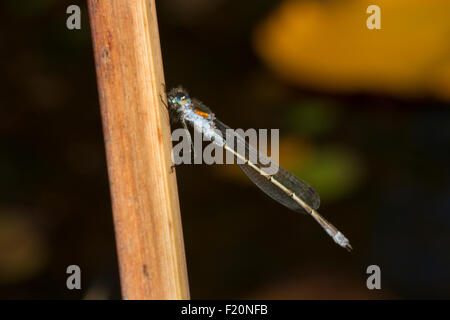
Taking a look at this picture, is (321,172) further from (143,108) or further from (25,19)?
(25,19)

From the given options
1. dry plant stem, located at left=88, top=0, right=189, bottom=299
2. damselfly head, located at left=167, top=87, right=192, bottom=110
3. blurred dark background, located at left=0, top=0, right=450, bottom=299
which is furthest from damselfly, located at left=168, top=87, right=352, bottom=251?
dry plant stem, located at left=88, top=0, right=189, bottom=299

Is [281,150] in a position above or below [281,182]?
above

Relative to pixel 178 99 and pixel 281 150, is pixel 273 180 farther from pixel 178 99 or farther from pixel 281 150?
pixel 178 99

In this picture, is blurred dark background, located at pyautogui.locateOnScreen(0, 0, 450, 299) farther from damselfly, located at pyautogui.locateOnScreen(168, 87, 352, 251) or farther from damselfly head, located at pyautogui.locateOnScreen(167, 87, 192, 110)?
damselfly head, located at pyautogui.locateOnScreen(167, 87, 192, 110)

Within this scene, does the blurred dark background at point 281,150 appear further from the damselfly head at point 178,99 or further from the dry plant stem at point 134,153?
the dry plant stem at point 134,153

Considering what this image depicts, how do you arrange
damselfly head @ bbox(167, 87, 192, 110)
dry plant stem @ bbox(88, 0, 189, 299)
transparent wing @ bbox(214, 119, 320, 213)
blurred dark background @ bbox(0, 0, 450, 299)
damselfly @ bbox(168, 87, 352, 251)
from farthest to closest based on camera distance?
blurred dark background @ bbox(0, 0, 450, 299) < transparent wing @ bbox(214, 119, 320, 213) < damselfly @ bbox(168, 87, 352, 251) < damselfly head @ bbox(167, 87, 192, 110) < dry plant stem @ bbox(88, 0, 189, 299)

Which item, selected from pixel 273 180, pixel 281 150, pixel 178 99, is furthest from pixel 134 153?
pixel 281 150

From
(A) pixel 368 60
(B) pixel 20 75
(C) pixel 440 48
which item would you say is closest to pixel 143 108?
(B) pixel 20 75
